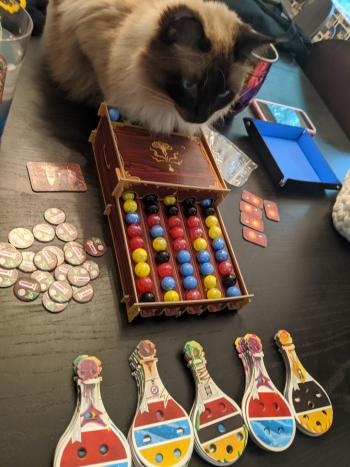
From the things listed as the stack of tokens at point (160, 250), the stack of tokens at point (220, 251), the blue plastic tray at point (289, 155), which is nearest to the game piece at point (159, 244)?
the stack of tokens at point (160, 250)

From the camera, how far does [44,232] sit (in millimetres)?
710

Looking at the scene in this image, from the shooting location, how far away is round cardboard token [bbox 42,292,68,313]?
0.64 meters

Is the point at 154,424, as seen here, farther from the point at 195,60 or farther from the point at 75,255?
the point at 195,60

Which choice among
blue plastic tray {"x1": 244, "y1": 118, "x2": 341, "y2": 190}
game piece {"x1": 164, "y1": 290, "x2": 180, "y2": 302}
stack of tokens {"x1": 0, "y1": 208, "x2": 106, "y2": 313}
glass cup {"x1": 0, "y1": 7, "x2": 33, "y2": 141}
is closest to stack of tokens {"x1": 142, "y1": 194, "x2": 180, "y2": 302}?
game piece {"x1": 164, "y1": 290, "x2": 180, "y2": 302}

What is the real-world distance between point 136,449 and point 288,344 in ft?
1.23

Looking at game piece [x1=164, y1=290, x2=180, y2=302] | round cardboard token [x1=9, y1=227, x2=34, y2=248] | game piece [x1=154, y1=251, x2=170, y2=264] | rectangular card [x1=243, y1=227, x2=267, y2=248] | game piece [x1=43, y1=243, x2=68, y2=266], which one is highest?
game piece [x1=154, y1=251, x2=170, y2=264]

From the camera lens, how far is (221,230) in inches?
33.2

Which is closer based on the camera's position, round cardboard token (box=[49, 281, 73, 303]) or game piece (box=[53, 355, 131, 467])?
game piece (box=[53, 355, 131, 467])

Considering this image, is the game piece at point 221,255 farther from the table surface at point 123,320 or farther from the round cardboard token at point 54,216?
the round cardboard token at point 54,216

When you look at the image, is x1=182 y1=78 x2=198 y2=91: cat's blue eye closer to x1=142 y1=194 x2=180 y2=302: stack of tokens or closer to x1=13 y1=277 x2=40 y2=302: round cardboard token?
x1=142 y1=194 x2=180 y2=302: stack of tokens

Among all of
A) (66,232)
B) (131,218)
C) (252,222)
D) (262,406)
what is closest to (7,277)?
(66,232)

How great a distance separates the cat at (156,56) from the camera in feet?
2.50

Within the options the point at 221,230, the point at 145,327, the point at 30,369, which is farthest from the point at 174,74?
the point at 30,369

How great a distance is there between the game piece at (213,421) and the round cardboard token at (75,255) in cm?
25
